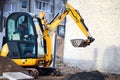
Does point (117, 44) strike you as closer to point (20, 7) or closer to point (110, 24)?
point (110, 24)

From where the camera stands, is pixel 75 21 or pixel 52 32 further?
pixel 75 21

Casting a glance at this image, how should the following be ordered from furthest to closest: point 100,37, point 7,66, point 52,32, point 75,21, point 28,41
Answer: point 100,37
point 75,21
point 52,32
point 28,41
point 7,66

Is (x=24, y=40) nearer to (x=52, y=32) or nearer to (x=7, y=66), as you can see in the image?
(x=52, y=32)

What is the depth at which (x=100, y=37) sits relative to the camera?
642 inches

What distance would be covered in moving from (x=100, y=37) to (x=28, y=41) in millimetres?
6087

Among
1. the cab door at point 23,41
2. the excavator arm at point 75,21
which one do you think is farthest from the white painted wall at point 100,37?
the cab door at point 23,41

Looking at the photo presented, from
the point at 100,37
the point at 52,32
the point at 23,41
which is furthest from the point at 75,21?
the point at 100,37

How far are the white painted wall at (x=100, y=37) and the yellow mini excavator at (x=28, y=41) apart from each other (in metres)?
4.78

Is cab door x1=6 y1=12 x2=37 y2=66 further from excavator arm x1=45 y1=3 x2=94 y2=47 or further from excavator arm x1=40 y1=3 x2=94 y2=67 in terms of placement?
excavator arm x1=45 y1=3 x2=94 y2=47

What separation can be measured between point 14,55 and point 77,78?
12.7 feet

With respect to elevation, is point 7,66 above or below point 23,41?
below

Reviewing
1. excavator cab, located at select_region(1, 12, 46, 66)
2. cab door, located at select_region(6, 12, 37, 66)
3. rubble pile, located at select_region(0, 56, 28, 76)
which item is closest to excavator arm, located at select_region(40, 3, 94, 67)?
excavator cab, located at select_region(1, 12, 46, 66)

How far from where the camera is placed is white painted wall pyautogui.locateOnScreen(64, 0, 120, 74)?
15859 mm

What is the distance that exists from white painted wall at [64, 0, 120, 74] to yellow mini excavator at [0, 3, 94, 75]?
4785mm
